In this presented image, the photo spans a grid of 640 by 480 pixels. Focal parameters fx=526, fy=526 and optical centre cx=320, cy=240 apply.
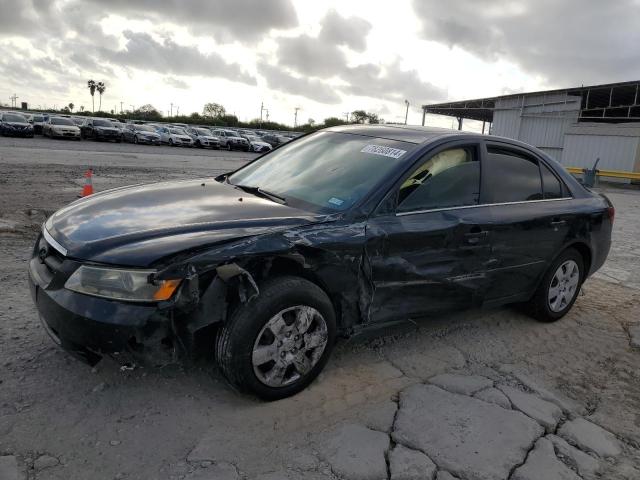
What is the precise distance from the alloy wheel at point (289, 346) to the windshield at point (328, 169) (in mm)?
741

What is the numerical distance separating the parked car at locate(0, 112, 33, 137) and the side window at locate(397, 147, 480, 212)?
30665 mm

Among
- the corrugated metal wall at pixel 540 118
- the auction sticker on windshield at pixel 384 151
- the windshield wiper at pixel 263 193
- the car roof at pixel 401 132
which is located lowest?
the windshield wiper at pixel 263 193

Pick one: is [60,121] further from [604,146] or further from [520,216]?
[520,216]

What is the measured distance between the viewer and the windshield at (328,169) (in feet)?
11.5

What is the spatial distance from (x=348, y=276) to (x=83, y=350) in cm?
153

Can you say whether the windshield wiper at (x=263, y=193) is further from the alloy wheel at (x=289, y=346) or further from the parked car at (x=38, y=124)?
the parked car at (x=38, y=124)

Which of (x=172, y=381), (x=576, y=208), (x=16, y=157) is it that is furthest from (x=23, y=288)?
(x=16, y=157)

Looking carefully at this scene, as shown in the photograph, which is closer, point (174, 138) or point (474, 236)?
point (474, 236)

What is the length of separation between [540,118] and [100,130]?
2699 cm

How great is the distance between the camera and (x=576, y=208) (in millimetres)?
4691

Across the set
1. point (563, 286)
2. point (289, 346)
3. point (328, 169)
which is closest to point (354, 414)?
point (289, 346)

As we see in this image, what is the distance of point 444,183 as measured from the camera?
12.4ft

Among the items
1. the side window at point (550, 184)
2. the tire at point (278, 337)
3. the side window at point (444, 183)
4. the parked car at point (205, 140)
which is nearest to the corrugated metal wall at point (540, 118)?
the parked car at point (205, 140)

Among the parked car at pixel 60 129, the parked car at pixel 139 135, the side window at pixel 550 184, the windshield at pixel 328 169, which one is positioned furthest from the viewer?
the parked car at pixel 139 135
